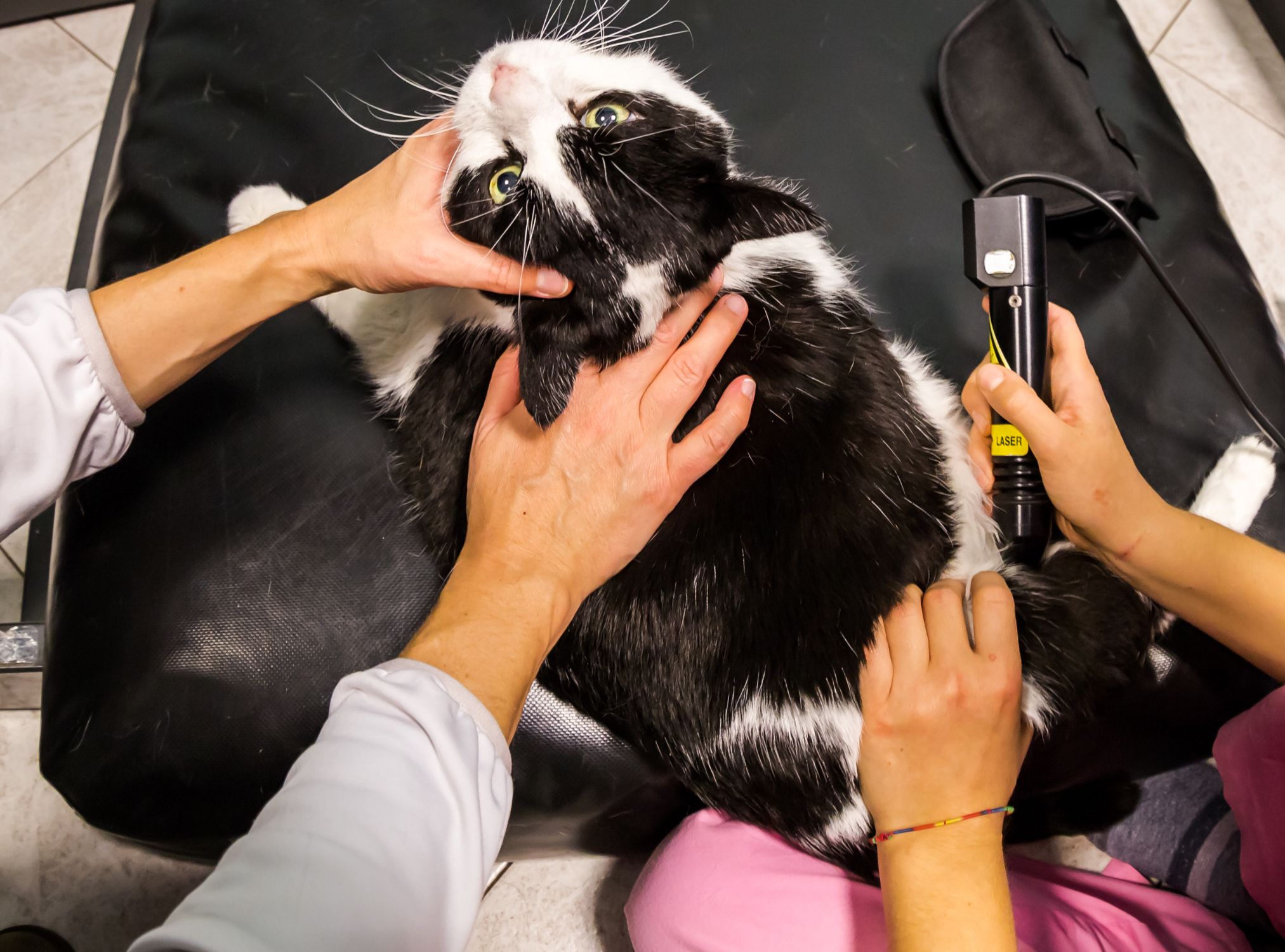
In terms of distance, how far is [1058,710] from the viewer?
90 cm

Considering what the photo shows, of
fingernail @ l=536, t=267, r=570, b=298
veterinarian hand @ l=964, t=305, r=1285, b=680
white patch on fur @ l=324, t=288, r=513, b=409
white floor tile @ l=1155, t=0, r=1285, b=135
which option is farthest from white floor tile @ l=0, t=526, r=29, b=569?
white floor tile @ l=1155, t=0, r=1285, b=135

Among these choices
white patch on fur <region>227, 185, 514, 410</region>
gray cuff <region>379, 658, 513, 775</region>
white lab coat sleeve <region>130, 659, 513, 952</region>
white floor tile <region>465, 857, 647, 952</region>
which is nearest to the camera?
white lab coat sleeve <region>130, 659, 513, 952</region>

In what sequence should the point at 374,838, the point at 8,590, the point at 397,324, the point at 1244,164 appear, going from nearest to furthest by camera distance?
1. the point at 374,838
2. the point at 397,324
3. the point at 8,590
4. the point at 1244,164

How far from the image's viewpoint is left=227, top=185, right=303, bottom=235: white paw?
45.4 inches

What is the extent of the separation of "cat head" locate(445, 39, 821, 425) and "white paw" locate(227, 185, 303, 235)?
0.40m

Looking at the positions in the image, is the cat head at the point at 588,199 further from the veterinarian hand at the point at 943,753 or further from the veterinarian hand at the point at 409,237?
the veterinarian hand at the point at 943,753

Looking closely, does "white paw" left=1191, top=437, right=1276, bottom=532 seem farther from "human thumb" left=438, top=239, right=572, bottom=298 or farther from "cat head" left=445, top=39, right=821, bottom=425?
"human thumb" left=438, top=239, right=572, bottom=298

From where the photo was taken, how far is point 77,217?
1.80 metres

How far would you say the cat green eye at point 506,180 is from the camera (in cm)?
88

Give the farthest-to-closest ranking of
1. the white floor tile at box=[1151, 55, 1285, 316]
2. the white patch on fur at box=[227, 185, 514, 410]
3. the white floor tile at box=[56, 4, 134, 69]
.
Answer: the white floor tile at box=[56, 4, 134, 69] < the white floor tile at box=[1151, 55, 1285, 316] < the white patch on fur at box=[227, 185, 514, 410]

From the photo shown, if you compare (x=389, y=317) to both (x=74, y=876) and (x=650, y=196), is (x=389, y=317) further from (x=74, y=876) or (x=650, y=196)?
(x=74, y=876)

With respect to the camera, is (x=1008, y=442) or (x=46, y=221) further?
(x=46, y=221)

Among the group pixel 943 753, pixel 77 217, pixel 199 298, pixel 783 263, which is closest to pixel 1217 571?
pixel 943 753

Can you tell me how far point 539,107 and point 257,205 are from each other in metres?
0.54
